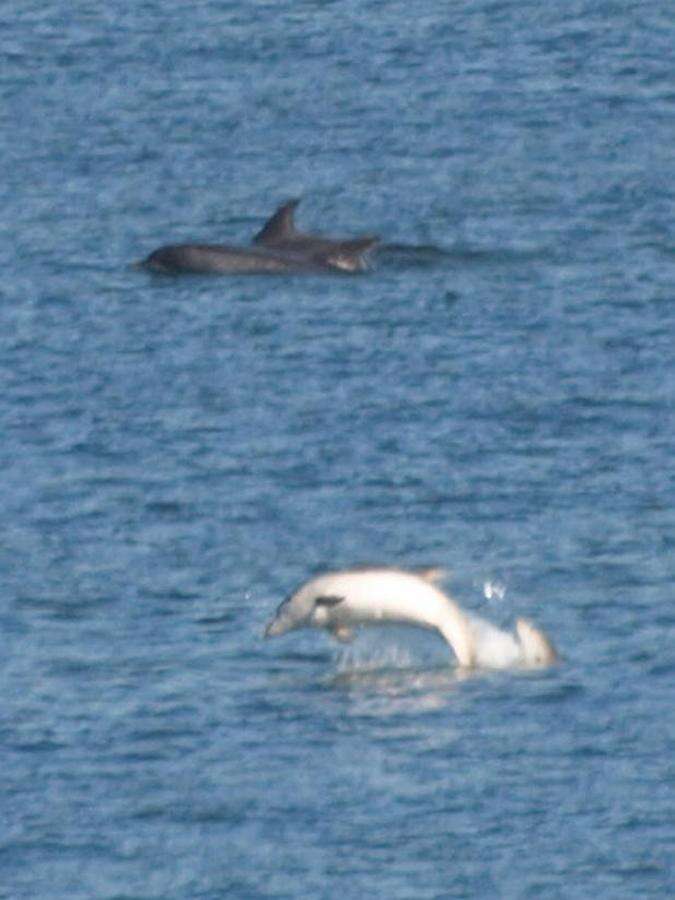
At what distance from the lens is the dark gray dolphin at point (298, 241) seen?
5241 centimetres

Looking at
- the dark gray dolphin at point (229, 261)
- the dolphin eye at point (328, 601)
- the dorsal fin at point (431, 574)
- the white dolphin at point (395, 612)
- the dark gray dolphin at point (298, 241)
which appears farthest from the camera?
the dark gray dolphin at point (229, 261)

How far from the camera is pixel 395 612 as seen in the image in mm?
36625

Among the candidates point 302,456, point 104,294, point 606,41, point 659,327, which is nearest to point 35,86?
point 606,41

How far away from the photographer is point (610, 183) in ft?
190

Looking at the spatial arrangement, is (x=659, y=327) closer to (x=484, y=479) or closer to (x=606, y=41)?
(x=484, y=479)

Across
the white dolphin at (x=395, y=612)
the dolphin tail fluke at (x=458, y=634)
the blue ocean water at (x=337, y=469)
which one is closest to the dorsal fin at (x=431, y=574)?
the white dolphin at (x=395, y=612)

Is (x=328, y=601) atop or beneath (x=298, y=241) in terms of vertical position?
beneath

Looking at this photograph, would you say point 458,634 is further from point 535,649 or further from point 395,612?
point 535,649

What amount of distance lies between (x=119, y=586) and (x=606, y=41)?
32.0 metres

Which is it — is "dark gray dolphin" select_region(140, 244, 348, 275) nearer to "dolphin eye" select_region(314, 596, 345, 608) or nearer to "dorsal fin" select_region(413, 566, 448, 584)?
"dorsal fin" select_region(413, 566, 448, 584)

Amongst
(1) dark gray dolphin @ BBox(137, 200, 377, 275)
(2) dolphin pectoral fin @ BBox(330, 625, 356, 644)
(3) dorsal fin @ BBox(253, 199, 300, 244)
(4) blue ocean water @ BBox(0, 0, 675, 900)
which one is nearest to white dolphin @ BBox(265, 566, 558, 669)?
(2) dolphin pectoral fin @ BBox(330, 625, 356, 644)

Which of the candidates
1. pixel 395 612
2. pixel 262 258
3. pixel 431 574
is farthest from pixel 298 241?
pixel 395 612

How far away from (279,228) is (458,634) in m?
17.6

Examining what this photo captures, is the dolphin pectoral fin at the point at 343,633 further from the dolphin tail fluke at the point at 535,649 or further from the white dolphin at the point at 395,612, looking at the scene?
the dolphin tail fluke at the point at 535,649
